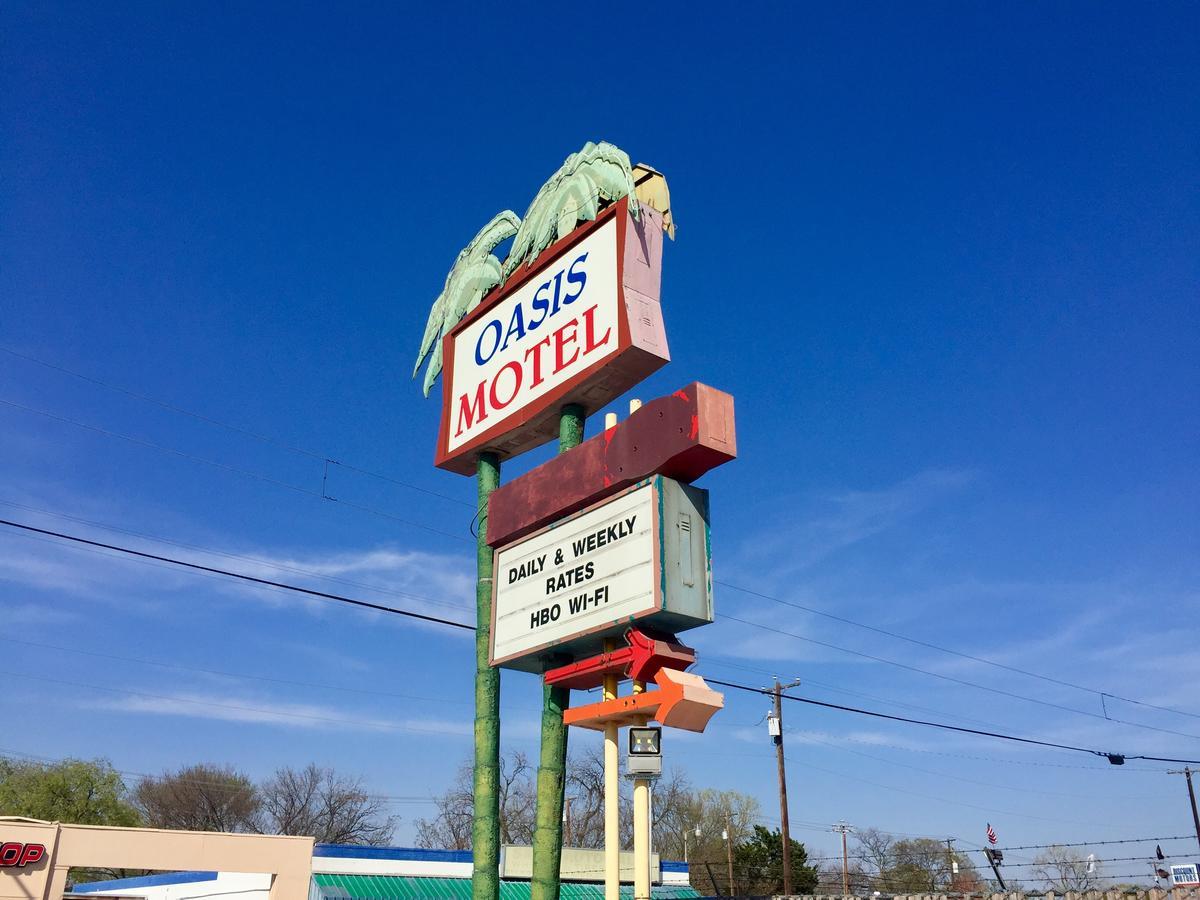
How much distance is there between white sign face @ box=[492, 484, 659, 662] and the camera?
39.3 feet

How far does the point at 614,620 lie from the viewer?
39.6 ft

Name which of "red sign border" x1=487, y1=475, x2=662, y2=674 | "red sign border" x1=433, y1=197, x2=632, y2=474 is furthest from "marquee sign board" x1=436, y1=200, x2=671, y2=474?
"red sign border" x1=487, y1=475, x2=662, y2=674

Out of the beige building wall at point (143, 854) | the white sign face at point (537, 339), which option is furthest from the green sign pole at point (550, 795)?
the beige building wall at point (143, 854)

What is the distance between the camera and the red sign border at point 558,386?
14469mm

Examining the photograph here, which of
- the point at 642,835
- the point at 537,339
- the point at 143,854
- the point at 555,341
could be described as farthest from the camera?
the point at 143,854

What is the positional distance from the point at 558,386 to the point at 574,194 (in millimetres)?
3091

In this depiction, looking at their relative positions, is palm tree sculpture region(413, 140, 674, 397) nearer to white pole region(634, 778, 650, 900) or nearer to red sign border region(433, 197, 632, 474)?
red sign border region(433, 197, 632, 474)

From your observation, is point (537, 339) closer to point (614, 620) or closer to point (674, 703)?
point (614, 620)

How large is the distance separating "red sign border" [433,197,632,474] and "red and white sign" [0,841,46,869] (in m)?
13.9

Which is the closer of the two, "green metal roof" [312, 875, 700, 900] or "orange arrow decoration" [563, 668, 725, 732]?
"orange arrow decoration" [563, 668, 725, 732]

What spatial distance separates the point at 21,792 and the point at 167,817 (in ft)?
39.9

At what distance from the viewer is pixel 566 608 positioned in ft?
42.9

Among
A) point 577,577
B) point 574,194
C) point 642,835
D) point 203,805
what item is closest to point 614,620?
point 577,577

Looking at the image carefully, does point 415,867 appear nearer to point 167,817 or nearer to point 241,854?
point 241,854
